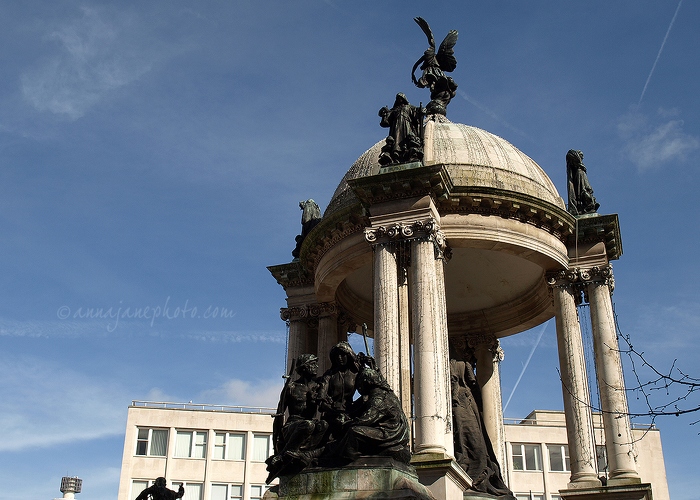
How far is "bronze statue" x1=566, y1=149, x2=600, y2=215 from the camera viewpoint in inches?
1025

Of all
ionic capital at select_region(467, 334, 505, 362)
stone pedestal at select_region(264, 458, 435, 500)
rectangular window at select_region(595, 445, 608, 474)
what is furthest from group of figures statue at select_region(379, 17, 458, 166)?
stone pedestal at select_region(264, 458, 435, 500)

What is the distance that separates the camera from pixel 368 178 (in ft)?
74.1

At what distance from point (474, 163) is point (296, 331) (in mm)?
8247

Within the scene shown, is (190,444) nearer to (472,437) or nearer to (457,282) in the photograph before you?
(457,282)

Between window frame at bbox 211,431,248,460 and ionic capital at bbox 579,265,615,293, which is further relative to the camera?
window frame at bbox 211,431,248,460

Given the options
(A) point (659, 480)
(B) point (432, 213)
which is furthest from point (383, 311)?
(A) point (659, 480)

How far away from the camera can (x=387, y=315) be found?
21.3m

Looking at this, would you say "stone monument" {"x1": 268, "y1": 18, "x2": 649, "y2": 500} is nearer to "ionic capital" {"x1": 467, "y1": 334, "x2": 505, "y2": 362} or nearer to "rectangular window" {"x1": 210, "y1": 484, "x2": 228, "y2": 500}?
"ionic capital" {"x1": 467, "y1": 334, "x2": 505, "y2": 362}

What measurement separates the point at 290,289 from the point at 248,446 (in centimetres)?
3121

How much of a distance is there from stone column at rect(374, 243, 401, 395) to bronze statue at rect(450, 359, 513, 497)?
16.3ft

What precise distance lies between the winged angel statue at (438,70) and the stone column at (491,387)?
871 cm

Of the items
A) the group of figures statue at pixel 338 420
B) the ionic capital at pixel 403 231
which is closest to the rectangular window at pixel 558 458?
the ionic capital at pixel 403 231

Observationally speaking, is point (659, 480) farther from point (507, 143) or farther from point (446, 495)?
point (446, 495)

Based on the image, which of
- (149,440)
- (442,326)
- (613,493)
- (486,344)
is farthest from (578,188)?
(149,440)
